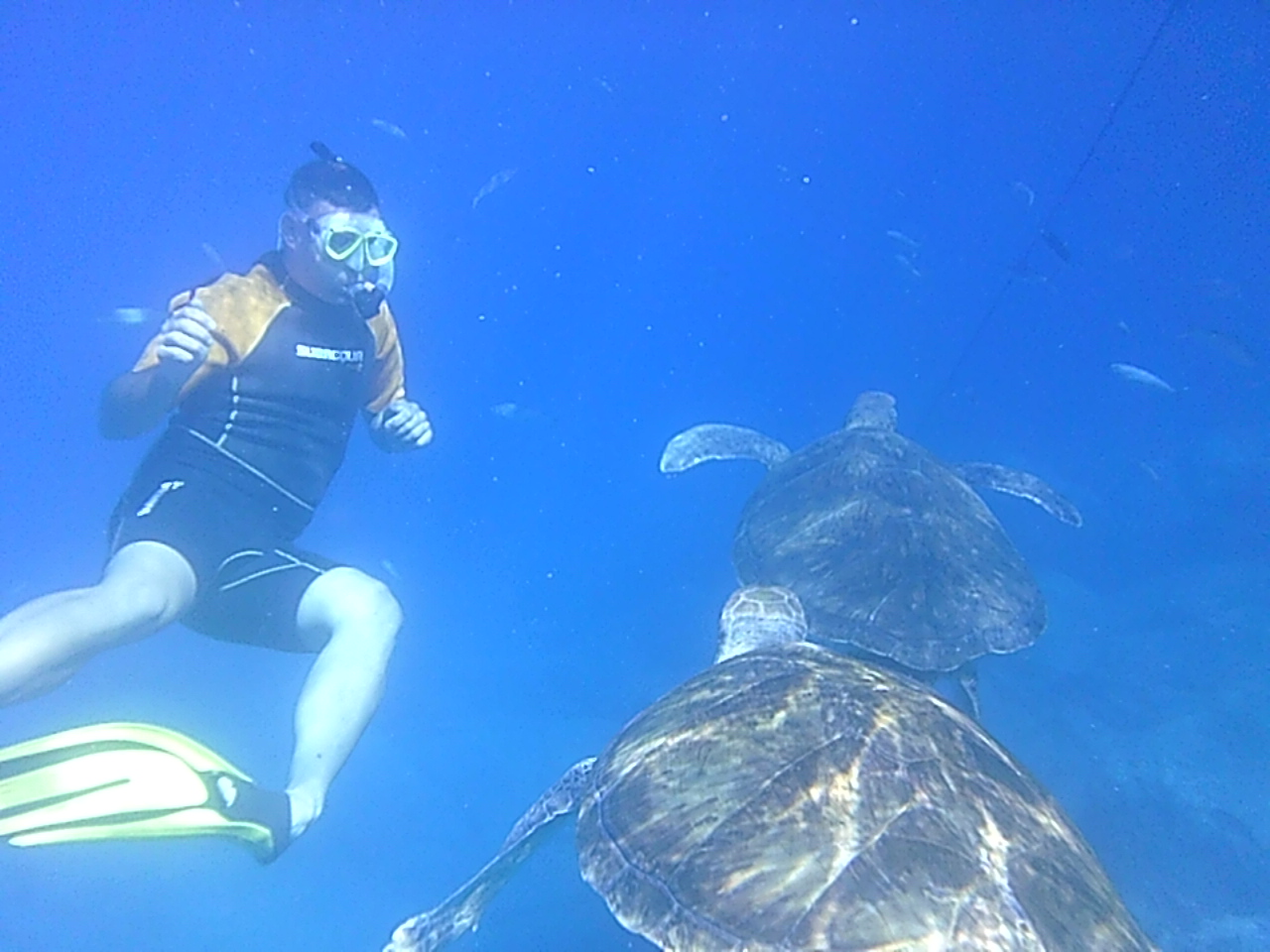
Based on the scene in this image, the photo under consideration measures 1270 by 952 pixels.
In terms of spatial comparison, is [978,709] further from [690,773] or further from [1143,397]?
[1143,397]

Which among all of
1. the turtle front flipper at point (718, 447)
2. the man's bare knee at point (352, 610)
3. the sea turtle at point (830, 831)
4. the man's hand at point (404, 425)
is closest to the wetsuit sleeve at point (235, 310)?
the man's hand at point (404, 425)

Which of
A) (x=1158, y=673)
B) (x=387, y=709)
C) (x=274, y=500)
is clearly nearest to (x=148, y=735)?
(x=274, y=500)

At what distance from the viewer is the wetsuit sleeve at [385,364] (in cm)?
570

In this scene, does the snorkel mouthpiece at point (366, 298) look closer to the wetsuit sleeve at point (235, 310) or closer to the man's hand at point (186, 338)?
the wetsuit sleeve at point (235, 310)

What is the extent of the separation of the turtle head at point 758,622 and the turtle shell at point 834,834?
112 cm

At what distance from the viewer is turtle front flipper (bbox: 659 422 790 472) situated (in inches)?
387

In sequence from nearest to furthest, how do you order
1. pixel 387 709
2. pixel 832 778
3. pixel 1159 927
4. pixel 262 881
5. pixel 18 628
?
pixel 832 778
pixel 18 628
pixel 1159 927
pixel 262 881
pixel 387 709

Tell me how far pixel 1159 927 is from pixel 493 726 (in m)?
7.87

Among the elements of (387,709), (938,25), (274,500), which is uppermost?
(938,25)

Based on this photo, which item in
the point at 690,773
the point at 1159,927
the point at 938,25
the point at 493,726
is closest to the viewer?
the point at 690,773

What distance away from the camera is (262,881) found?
370 inches

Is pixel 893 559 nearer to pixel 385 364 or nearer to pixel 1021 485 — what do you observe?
pixel 385 364

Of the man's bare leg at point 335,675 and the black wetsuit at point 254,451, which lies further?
the black wetsuit at point 254,451

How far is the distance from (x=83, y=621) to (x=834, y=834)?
11.5ft
